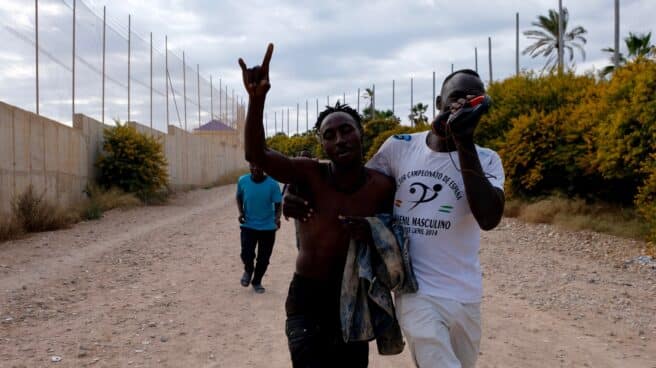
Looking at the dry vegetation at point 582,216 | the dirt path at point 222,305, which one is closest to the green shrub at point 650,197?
the dirt path at point 222,305

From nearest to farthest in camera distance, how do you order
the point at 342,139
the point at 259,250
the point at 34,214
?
the point at 342,139 → the point at 259,250 → the point at 34,214

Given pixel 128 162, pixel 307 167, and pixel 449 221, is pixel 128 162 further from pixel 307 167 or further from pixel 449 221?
pixel 449 221

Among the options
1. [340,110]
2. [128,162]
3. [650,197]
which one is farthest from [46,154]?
[340,110]

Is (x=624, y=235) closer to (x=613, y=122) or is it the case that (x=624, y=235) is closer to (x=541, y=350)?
(x=613, y=122)

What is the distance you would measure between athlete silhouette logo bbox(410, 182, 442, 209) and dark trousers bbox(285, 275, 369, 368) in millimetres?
571

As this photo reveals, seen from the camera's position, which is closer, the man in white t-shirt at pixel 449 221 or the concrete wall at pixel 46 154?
the man in white t-shirt at pixel 449 221

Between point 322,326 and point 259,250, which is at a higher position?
point 322,326

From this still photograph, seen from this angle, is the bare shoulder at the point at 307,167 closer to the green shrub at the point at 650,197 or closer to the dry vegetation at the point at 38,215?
the green shrub at the point at 650,197

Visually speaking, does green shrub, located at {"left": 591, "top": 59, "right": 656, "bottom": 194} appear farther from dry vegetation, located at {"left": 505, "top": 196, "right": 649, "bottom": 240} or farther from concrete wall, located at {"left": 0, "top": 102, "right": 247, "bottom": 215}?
concrete wall, located at {"left": 0, "top": 102, "right": 247, "bottom": 215}

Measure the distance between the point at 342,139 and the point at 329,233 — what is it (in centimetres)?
44

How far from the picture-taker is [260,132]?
2.87 m

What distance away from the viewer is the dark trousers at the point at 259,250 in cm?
764

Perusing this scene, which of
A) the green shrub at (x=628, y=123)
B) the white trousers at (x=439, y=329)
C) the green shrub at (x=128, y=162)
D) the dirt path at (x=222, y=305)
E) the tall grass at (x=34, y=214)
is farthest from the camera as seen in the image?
the green shrub at (x=128, y=162)

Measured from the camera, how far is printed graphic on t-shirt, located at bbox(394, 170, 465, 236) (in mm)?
2814
